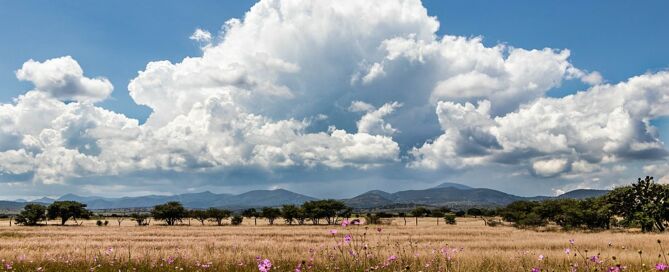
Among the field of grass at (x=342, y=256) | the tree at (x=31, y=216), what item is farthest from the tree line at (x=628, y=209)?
the tree at (x=31, y=216)

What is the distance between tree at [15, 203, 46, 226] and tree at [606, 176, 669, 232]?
101791mm

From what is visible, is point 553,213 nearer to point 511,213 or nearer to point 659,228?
point 511,213

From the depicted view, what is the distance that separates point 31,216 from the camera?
9669 cm

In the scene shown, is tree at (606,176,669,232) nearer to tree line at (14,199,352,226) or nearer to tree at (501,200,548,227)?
tree at (501,200,548,227)

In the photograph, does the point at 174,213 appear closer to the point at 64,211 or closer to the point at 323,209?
the point at 64,211

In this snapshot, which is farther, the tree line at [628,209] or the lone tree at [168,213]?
the lone tree at [168,213]

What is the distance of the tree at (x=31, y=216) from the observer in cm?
9638

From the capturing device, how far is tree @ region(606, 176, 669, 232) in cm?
5056

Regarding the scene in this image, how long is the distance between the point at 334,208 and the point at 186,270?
94.1 m

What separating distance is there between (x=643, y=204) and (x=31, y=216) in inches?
4135

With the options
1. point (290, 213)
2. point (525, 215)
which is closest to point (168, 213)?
point (290, 213)

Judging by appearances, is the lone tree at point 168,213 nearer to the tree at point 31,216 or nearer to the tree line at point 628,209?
the tree at point 31,216

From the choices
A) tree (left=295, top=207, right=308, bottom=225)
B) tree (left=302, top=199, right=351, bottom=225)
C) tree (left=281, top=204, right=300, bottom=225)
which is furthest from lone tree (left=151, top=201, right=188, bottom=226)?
tree (left=302, top=199, right=351, bottom=225)

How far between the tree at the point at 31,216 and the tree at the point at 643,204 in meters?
102
